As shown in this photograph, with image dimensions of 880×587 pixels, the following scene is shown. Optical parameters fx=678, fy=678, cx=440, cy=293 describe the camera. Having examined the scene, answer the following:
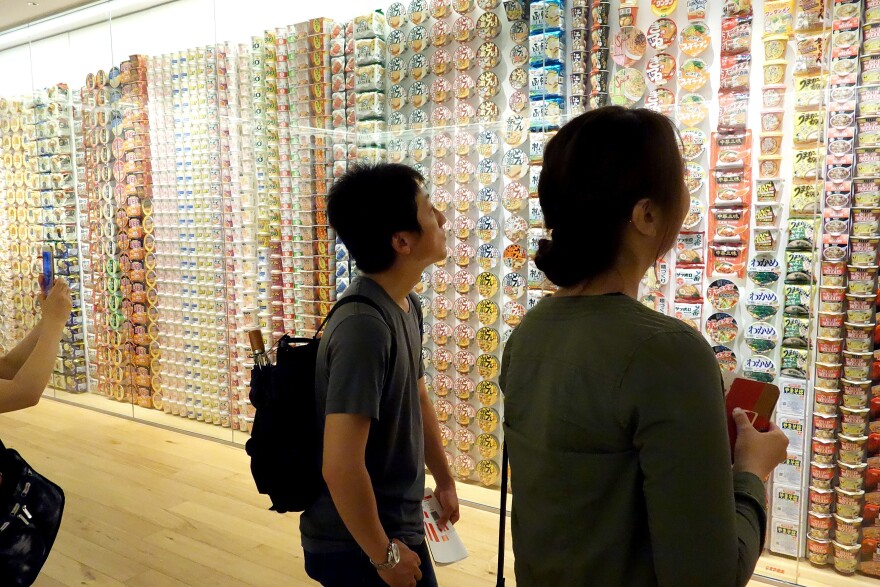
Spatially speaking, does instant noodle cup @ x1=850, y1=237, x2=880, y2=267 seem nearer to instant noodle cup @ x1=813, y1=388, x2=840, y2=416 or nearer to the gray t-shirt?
instant noodle cup @ x1=813, y1=388, x2=840, y2=416

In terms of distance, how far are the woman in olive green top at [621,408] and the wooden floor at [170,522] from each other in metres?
2.12

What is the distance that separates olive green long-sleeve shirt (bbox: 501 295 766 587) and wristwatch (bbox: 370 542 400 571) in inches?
18.2

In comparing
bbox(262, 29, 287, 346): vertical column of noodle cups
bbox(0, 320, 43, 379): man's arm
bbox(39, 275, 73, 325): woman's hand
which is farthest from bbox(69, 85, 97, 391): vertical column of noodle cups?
bbox(39, 275, 73, 325): woman's hand

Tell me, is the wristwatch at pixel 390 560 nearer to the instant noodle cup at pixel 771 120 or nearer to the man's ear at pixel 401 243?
the man's ear at pixel 401 243

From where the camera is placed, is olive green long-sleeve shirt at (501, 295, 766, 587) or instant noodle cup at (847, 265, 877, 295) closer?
olive green long-sleeve shirt at (501, 295, 766, 587)

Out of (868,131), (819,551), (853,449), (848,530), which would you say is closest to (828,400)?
(853,449)

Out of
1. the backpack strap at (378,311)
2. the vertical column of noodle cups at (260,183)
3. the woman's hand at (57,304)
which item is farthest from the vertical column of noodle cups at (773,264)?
the vertical column of noodle cups at (260,183)

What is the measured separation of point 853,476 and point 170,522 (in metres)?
3.17

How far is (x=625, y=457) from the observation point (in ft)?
2.80

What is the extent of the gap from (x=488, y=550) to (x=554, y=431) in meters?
2.46

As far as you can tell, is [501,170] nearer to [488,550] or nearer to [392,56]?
[392,56]

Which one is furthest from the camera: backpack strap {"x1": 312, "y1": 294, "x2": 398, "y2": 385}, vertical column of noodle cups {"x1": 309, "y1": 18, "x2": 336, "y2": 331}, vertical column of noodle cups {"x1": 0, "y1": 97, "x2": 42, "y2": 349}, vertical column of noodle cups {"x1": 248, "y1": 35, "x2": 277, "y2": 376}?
vertical column of noodle cups {"x1": 0, "y1": 97, "x2": 42, "y2": 349}

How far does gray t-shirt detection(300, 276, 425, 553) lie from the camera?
4.43 feet

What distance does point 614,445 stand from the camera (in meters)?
0.86
